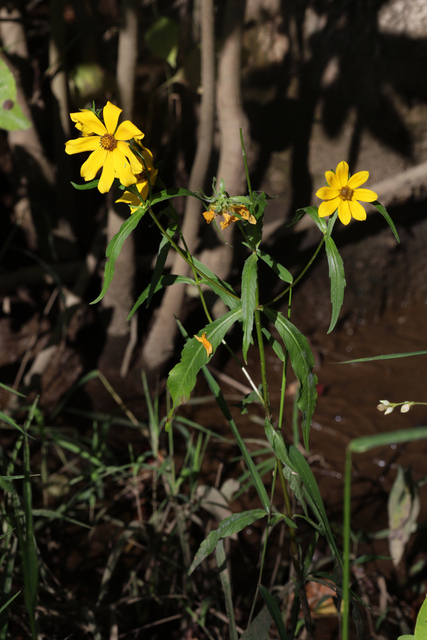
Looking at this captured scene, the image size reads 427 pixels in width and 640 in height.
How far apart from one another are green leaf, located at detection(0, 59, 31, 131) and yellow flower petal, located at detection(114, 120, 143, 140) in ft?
2.42

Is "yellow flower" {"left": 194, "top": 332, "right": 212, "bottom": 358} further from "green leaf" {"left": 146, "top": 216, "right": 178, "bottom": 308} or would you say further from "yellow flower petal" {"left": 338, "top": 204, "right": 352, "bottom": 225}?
"yellow flower petal" {"left": 338, "top": 204, "right": 352, "bottom": 225}

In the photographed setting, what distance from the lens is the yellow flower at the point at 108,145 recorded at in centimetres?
76

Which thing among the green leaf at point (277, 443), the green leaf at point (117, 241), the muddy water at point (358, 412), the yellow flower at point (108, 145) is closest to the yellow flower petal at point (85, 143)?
the yellow flower at point (108, 145)

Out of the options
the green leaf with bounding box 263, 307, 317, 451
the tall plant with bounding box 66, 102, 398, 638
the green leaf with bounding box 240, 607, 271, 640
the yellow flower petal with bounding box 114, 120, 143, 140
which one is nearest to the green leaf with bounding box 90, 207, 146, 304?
the tall plant with bounding box 66, 102, 398, 638

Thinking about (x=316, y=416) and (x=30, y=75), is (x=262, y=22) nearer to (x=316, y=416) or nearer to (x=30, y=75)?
(x=30, y=75)

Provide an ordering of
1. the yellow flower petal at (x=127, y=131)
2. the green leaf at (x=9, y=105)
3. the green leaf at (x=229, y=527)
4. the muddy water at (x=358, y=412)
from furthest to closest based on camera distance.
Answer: the muddy water at (x=358, y=412), the green leaf at (x=9, y=105), the green leaf at (x=229, y=527), the yellow flower petal at (x=127, y=131)

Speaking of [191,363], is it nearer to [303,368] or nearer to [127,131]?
[303,368]

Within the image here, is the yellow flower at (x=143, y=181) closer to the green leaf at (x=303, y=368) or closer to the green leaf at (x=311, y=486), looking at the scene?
the green leaf at (x=303, y=368)

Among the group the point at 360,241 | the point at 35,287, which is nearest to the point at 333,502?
the point at 360,241

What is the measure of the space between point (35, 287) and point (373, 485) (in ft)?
5.27

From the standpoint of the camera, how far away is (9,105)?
140cm

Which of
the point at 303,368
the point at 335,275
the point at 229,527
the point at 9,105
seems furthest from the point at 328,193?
the point at 9,105

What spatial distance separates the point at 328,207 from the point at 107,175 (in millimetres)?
332

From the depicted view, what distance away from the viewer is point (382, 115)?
2.52 meters
